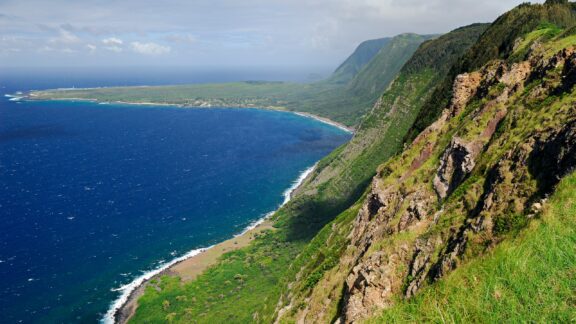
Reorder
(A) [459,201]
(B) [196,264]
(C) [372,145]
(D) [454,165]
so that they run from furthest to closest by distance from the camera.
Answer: (C) [372,145]
(B) [196,264]
(D) [454,165]
(A) [459,201]

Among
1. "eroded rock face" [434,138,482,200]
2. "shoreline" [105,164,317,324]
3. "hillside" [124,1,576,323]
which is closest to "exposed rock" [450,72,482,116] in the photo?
"hillside" [124,1,576,323]

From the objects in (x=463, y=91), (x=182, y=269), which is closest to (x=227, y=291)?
(x=182, y=269)

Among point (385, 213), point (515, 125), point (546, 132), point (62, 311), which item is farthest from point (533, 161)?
point (62, 311)

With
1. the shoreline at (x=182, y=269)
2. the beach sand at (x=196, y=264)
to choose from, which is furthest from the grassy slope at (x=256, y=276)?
the shoreline at (x=182, y=269)

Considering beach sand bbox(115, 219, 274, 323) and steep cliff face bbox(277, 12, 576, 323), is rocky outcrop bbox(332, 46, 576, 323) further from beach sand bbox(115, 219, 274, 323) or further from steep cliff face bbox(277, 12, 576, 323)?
beach sand bbox(115, 219, 274, 323)

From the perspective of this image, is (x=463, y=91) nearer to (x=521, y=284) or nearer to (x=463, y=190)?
(x=463, y=190)

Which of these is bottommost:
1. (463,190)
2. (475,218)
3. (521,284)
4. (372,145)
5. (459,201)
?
(372,145)

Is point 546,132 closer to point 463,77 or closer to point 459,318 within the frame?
point 459,318
